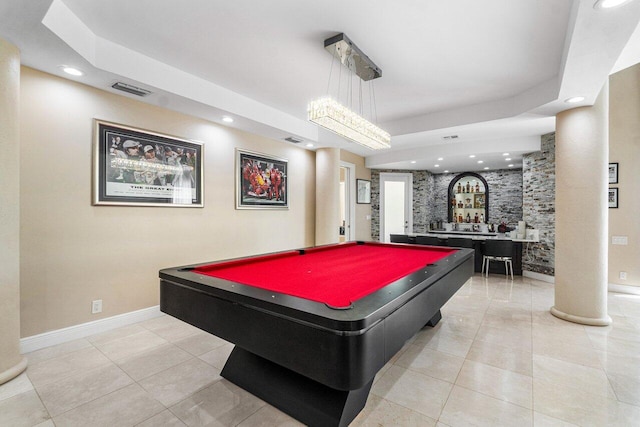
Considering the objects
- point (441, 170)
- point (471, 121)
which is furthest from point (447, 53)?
point (441, 170)

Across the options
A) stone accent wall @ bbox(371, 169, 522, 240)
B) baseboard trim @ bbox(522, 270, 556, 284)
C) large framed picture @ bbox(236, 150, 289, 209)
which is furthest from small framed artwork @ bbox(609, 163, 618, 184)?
large framed picture @ bbox(236, 150, 289, 209)

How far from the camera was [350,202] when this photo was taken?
6832mm

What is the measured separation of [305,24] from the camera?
2432 mm

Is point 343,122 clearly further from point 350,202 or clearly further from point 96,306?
point 350,202

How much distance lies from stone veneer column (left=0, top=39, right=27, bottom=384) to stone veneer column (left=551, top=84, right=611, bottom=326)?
17.7 feet

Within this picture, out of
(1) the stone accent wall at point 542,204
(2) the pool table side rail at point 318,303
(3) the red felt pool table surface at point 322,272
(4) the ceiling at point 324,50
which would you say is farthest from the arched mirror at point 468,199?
(2) the pool table side rail at point 318,303

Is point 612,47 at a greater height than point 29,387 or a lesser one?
greater

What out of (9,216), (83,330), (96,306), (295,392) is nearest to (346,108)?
(295,392)

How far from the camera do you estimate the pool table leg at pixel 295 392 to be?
5.51ft

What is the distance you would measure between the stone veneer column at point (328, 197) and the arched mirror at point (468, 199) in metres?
4.29

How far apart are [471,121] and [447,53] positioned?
1731 mm

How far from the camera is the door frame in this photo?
6.79 meters

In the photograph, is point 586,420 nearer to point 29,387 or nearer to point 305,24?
point 305,24

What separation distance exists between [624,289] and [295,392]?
554 centimetres
